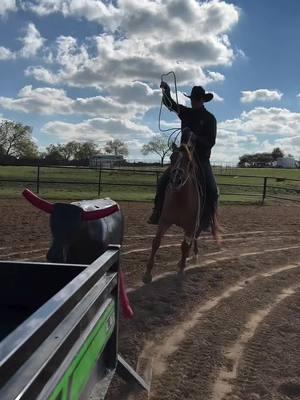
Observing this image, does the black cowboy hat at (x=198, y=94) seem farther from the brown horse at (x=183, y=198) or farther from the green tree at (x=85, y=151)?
the green tree at (x=85, y=151)

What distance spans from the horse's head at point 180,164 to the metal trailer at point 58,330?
3244 mm

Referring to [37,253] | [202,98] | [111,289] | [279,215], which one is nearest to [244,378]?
[111,289]

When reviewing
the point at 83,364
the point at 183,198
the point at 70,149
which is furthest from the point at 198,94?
the point at 70,149

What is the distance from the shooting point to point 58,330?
1.53 meters

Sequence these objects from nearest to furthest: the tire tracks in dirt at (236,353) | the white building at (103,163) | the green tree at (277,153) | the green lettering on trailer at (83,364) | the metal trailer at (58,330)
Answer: the metal trailer at (58,330), the green lettering on trailer at (83,364), the tire tracks in dirt at (236,353), the white building at (103,163), the green tree at (277,153)

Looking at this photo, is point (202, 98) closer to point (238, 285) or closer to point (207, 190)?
point (207, 190)

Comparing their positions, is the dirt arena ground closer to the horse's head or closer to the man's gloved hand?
the horse's head

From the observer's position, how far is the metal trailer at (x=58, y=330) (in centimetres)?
122

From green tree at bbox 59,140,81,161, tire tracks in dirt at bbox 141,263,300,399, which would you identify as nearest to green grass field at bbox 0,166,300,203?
tire tracks in dirt at bbox 141,263,300,399

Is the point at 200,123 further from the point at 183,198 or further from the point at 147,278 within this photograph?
the point at 147,278

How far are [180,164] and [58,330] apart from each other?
4.83 metres

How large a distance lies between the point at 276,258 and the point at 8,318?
6.26 metres

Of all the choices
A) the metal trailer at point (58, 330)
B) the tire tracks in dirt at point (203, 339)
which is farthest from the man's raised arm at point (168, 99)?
the metal trailer at point (58, 330)

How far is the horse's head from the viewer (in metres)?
6.21
